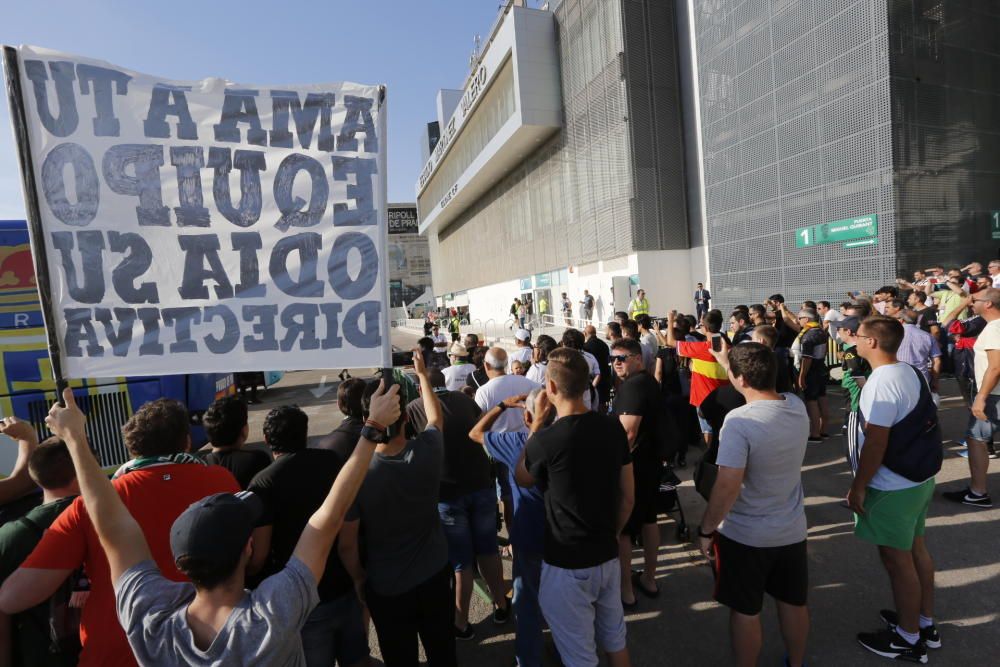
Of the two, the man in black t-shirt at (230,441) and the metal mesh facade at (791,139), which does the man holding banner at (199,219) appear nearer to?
the man in black t-shirt at (230,441)

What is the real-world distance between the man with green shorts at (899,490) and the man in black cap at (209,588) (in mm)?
2979

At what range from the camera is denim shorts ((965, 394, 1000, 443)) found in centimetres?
438

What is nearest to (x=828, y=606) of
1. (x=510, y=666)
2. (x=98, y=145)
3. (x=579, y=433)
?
(x=510, y=666)

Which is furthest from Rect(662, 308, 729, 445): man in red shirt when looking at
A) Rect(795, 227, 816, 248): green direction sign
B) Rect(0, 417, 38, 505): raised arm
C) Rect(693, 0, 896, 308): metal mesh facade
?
Rect(795, 227, 816, 248): green direction sign

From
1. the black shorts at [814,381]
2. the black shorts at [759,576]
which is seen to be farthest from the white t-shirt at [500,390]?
the black shorts at [814,381]

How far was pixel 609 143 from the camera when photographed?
77.6 feet

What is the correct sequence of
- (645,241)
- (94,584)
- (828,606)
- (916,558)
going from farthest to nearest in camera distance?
(645,241)
(828,606)
(916,558)
(94,584)

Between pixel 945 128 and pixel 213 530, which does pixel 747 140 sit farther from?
pixel 213 530

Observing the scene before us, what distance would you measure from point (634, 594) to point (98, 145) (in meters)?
4.16

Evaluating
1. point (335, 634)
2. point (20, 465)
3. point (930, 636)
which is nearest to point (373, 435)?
point (335, 634)

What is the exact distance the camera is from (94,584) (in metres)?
1.91

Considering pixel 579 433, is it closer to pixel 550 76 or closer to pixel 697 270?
pixel 697 270

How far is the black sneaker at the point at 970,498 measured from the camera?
459 cm

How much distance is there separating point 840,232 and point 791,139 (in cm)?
355
